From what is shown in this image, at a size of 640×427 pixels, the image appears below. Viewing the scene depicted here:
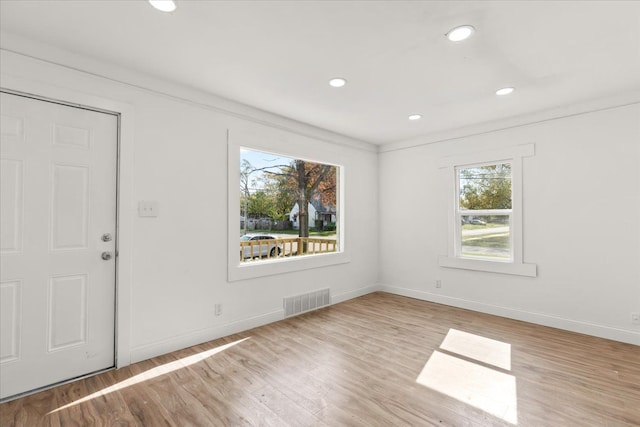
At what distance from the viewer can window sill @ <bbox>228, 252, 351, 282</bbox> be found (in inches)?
134

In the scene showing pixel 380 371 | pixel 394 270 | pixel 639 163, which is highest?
pixel 639 163

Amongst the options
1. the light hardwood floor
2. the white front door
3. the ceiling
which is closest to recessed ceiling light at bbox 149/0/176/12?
the ceiling

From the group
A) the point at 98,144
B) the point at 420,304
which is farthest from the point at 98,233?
the point at 420,304

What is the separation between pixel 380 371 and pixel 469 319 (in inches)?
73.4

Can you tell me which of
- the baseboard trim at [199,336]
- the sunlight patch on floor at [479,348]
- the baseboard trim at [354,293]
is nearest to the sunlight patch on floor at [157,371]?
the baseboard trim at [199,336]

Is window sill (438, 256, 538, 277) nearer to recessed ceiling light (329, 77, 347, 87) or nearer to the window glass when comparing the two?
the window glass

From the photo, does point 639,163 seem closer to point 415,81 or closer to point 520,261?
point 520,261

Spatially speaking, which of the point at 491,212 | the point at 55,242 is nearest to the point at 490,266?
the point at 491,212

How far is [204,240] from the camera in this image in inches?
123

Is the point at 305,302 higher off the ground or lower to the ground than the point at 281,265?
lower

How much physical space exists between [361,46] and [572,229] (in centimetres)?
312

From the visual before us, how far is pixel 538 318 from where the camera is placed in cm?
367

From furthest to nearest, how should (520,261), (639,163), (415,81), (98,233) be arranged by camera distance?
(520,261) < (639,163) < (415,81) < (98,233)

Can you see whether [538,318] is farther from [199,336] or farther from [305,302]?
[199,336]
